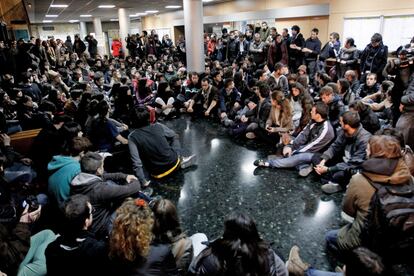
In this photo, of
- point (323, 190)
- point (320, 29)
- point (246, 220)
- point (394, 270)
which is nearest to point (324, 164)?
point (323, 190)

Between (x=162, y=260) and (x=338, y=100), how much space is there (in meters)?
3.70

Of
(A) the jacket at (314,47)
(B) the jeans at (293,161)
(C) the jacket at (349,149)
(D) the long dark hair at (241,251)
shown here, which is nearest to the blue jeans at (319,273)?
(D) the long dark hair at (241,251)

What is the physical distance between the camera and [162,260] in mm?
1781

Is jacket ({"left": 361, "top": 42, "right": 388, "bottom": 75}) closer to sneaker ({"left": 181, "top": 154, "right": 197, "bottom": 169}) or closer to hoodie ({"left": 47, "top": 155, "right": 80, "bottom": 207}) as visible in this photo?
sneaker ({"left": 181, "top": 154, "right": 197, "bottom": 169})

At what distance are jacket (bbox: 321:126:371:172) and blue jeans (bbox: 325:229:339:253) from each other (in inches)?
40.4

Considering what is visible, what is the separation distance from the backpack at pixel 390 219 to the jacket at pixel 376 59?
5.24m

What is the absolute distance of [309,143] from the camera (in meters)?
4.01

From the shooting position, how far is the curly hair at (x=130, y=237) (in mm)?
1688

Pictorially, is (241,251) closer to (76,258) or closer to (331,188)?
(76,258)

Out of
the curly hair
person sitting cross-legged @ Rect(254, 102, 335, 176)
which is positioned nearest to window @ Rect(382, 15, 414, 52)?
person sitting cross-legged @ Rect(254, 102, 335, 176)

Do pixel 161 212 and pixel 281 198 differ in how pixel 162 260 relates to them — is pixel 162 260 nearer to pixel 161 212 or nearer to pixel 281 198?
pixel 161 212

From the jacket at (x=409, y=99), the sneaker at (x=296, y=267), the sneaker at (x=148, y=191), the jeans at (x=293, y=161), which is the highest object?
the jacket at (x=409, y=99)

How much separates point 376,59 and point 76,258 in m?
7.03

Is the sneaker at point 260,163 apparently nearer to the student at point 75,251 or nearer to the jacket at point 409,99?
the jacket at point 409,99
